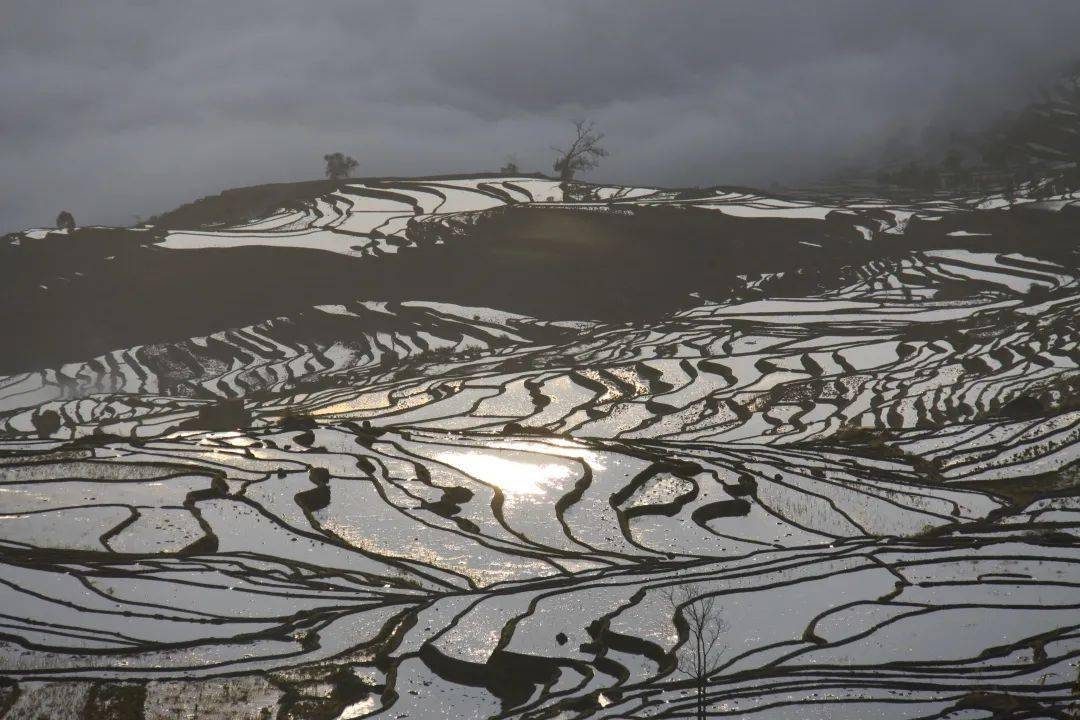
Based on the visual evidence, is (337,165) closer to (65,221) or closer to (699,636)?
(65,221)

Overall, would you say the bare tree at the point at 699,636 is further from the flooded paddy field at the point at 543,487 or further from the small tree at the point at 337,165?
the small tree at the point at 337,165

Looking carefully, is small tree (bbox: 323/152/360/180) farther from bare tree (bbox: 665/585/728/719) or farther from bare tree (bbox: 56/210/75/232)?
bare tree (bbox: 665/585/728/719)

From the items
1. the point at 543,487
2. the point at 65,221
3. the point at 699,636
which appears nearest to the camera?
the point at 699,636

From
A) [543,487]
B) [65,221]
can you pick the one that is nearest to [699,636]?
[543,487]

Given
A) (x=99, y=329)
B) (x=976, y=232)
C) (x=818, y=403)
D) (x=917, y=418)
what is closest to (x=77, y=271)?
(x=99, y=329)

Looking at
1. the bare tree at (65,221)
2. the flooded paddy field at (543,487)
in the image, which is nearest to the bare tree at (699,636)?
the flooded paddy field at (543,487)

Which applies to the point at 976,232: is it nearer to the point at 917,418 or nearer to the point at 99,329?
the point at 917,418

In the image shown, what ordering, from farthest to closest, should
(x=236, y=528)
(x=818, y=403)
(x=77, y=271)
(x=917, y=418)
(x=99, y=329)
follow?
(x=77, y=271) → (x=99, y=329) → (x=818, y=403) → (x=917, y=418) → (x=236, y=528)
